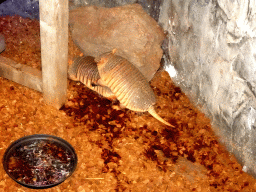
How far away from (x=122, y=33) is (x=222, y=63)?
1.57 metres

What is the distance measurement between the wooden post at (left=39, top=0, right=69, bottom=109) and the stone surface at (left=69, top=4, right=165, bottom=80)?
1.04m

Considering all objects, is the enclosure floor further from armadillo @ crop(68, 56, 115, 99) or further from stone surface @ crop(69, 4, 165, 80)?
stone surface @ crop(69, 4, 165, 80)

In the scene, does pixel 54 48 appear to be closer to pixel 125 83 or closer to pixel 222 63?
pixel 125 83

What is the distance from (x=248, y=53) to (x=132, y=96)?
56.2 inches

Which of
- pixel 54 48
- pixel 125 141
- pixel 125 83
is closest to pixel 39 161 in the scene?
pixel 125 141

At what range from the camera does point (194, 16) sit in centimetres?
399

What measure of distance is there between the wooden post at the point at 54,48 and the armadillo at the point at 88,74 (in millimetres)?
406

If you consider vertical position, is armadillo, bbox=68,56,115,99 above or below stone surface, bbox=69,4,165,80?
below

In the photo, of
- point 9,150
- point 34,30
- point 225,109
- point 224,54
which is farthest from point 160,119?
point 34,30

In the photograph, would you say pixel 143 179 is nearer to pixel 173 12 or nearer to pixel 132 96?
pixel 132 96

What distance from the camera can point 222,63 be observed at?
3.55 m

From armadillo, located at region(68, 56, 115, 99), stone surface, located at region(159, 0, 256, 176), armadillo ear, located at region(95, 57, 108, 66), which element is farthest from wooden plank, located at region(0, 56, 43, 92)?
stone surface, located at region(159, 0, 256, 176)

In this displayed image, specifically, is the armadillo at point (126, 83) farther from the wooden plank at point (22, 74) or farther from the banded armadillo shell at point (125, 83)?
the wooden plank at point (22, 74)

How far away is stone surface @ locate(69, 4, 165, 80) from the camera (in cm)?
450
